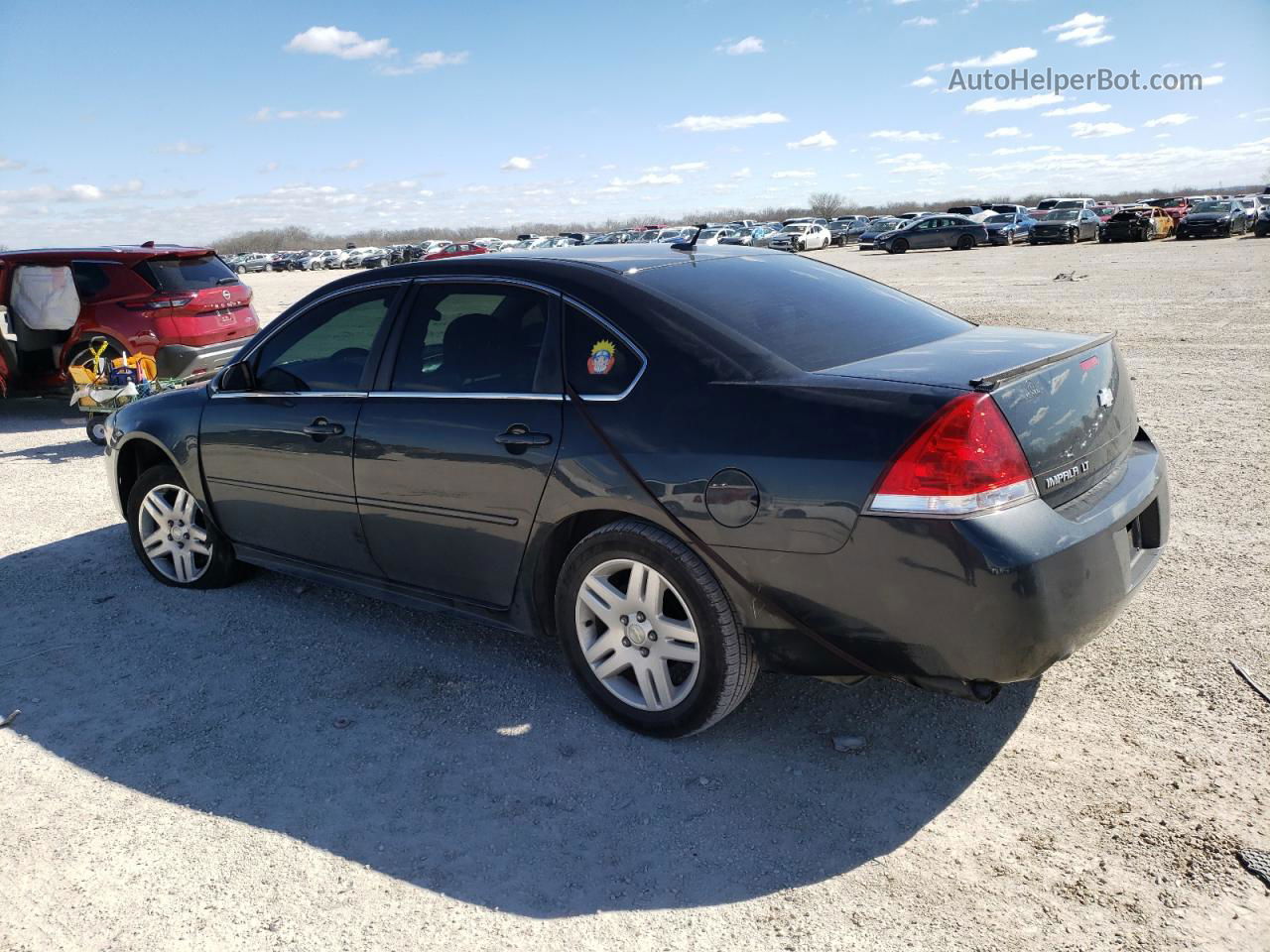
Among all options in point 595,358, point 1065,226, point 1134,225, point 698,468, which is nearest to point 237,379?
point 595,358

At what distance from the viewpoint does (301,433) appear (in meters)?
4.17

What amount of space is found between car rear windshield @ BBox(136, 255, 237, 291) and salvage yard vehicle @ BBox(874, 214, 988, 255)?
3669cm

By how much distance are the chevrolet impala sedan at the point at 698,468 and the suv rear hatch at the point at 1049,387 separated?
0.01 metres

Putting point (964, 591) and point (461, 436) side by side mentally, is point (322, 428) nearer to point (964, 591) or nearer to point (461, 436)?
point (461, 436)

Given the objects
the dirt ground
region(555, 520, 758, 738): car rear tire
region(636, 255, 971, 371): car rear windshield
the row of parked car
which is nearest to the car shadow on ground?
the dirt ground

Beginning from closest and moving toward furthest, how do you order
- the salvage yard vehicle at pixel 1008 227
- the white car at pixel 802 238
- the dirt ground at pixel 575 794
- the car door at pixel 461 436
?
the dirt ground at pixel 575 794
the car door at pixel 461 436
the salvage yard vehicle at pixel 1008 227
the white car at pixel 802 238

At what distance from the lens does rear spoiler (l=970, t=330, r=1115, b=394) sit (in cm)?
276

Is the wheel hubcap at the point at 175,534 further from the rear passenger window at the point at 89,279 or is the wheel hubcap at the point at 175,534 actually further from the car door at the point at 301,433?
the rear passenger window at the point at 89,279

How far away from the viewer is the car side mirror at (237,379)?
448 cm

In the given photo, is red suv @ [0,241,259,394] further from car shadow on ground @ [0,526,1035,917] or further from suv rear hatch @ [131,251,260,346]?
car shadow on ground @ [0,526,1035,917]

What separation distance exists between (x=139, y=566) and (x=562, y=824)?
144 inches

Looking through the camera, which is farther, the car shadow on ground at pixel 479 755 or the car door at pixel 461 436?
the car door at pixel 461 436

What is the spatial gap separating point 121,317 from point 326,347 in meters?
6.66

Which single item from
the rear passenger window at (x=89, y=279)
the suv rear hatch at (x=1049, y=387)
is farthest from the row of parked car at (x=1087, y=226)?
the suv rear hatch at (x=1049, y=387)
